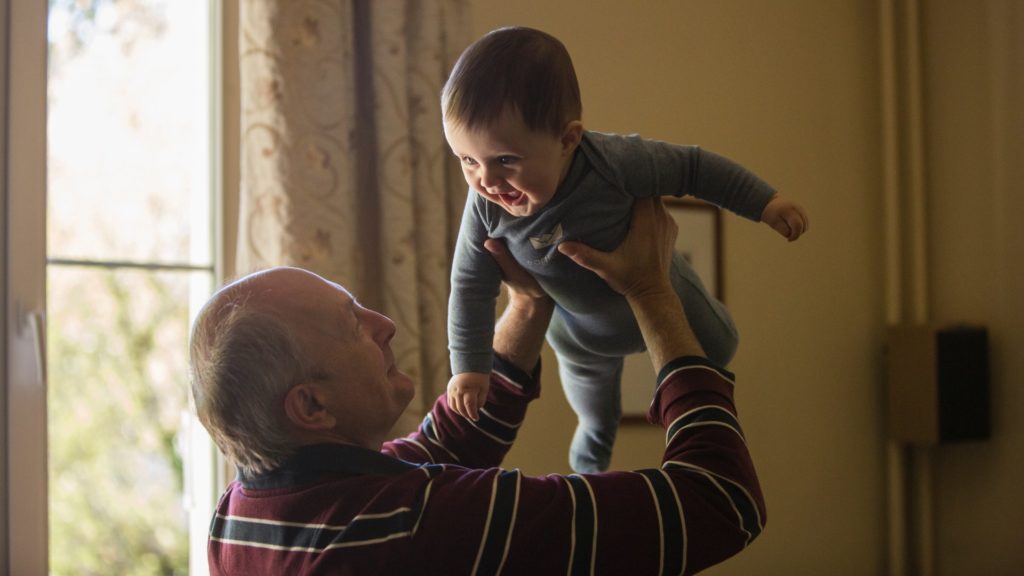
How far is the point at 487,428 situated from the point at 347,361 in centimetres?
33

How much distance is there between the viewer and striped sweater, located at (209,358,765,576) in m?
1.13

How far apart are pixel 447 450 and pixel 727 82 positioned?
2.25 m

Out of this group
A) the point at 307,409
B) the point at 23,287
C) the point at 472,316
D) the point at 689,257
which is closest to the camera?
the point at 307,409

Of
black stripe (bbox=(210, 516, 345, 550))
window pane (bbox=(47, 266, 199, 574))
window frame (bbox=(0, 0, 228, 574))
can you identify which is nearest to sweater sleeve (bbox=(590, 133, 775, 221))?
black stripe (bbox=(210, 516, 345, 550))

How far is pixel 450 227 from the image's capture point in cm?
265

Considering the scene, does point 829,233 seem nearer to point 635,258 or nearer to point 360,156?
point 360,156

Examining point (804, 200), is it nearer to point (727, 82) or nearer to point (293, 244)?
point (727, 82)

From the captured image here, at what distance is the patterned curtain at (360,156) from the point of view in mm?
2398

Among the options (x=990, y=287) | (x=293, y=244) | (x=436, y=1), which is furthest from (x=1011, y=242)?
(x=293, y=244)

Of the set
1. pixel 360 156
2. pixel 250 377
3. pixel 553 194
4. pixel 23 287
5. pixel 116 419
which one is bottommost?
pixel 116 419

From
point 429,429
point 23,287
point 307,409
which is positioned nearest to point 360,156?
point 23,287

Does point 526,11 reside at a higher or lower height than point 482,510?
higher

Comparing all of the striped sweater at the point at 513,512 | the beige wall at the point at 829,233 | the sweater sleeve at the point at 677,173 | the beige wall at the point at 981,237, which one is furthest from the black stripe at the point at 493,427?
the beige wall at the point at 981,237

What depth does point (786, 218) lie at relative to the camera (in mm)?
1346
